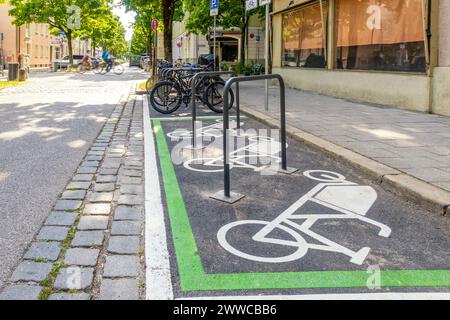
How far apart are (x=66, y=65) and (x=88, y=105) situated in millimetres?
40999

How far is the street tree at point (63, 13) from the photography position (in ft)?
146

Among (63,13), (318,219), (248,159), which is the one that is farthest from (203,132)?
(63,13)

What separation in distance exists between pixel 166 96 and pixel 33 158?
17.5 ft

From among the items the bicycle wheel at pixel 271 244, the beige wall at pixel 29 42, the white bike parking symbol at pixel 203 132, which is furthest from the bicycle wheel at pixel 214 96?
the beige wall at pixel 29 42

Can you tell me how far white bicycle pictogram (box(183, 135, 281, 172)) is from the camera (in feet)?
19.6

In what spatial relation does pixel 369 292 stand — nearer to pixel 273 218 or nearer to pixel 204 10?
pixel 273 218

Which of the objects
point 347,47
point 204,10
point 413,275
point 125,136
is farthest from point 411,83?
point 204,10

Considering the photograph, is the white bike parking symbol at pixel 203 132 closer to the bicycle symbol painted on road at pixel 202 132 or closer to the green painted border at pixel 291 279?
the bicycle symbol painted on road at pixel 202 132

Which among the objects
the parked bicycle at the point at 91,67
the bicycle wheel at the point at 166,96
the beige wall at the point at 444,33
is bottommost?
the bicycle wheel at the point at 166,96

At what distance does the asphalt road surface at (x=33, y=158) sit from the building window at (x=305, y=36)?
7.68 metres

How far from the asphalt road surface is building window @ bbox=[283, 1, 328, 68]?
768 centimetres

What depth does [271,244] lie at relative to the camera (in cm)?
348

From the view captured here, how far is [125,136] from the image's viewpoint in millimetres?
8289

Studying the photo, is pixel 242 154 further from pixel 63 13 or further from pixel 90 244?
pixel 63 13
